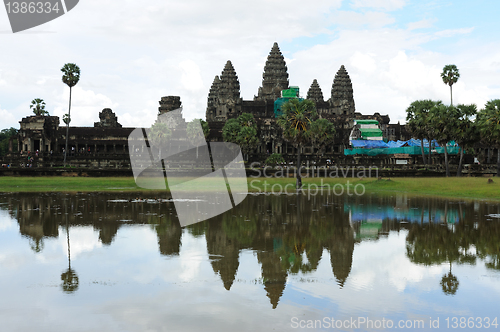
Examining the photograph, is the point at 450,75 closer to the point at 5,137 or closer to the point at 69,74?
the point at 69,74

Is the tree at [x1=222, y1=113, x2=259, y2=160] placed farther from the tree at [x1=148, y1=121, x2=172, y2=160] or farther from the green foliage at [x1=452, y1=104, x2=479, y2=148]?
the green foliage at [x1=452, y1=104, x2=479, y2=148]

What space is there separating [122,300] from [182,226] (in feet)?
33.3

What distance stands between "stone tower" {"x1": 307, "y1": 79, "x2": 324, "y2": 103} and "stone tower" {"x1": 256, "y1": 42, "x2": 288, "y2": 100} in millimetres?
13245

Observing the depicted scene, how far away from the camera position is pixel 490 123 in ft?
188

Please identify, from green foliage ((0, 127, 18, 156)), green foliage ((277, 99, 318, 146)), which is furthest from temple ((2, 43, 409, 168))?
green foliage ((277, 99, 318, 146))

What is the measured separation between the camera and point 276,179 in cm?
5672

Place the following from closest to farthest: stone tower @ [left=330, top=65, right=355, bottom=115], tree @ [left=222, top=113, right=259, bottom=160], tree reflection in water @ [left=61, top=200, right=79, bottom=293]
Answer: tree reflection in water @ [left=61, top=200, right=79, bottom=293] < tree @ [left=222, top=113, right=259, bottom=160] < stone tower @ [left=330, top=65, right=355, bottom=115]

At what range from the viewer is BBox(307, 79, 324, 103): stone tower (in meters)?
142

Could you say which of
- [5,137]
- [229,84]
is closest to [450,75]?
[229,84]

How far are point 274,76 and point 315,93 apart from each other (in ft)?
52.8

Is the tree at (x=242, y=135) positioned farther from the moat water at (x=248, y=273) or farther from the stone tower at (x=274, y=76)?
the moat water at (x=248, y=273)

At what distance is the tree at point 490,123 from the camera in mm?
56656

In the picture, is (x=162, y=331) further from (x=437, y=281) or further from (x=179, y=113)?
(x=179, y=113)

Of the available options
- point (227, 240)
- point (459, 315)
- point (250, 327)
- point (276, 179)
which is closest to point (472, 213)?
point (227, 240)
